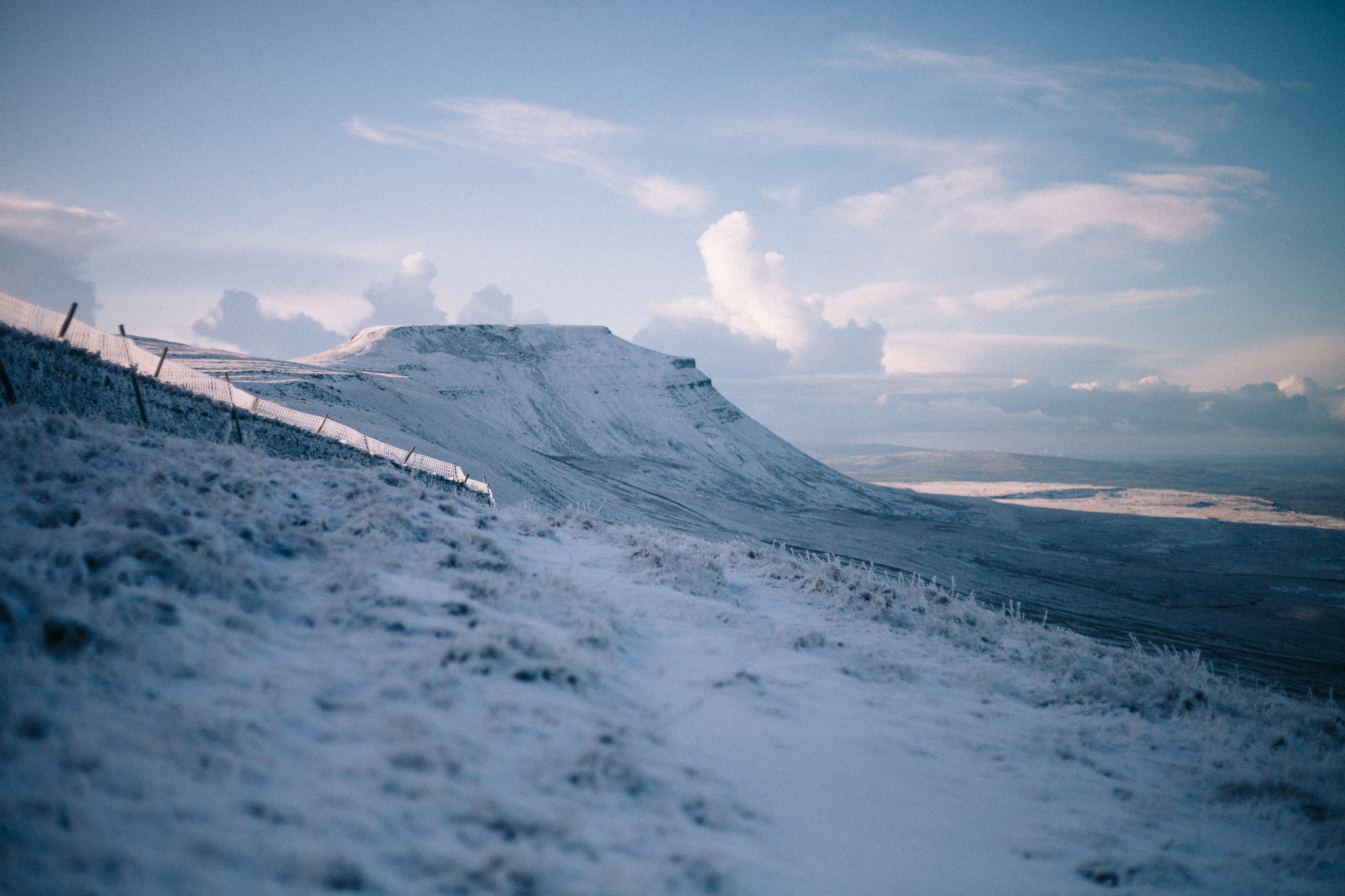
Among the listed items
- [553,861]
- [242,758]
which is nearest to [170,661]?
[242,758]

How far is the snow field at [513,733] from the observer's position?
9.77 feet

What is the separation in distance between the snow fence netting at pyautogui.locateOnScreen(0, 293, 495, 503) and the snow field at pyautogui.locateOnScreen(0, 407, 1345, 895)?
6259 mm

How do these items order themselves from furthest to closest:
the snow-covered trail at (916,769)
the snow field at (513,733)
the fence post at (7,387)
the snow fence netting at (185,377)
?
the snow fence netting at (185,377) < the fence post at (7,387) < the snow-covered trail at (916,769) < the snow field at (513,733)

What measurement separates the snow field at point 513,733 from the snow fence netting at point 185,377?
6259mm

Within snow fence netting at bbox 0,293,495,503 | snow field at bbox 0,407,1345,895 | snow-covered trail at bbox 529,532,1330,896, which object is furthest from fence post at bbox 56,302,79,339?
snow-covered trail at bbox 529,532,1330,896

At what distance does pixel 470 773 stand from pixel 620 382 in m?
71.2

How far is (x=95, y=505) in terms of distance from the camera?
565 centimetres

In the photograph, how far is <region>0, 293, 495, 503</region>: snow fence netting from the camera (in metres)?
11.6

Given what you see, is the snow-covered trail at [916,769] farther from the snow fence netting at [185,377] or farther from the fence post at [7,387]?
the snow fence netting at [185,377]

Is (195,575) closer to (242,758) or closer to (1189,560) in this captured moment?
(242,758)

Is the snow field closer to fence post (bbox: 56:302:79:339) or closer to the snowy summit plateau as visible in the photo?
the snowy summit plateau

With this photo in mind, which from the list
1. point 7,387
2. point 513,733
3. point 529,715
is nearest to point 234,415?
point 7,387

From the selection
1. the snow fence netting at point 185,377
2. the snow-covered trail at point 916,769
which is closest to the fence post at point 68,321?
the snow fence netting at point 185,377

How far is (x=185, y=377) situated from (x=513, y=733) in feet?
53.5
